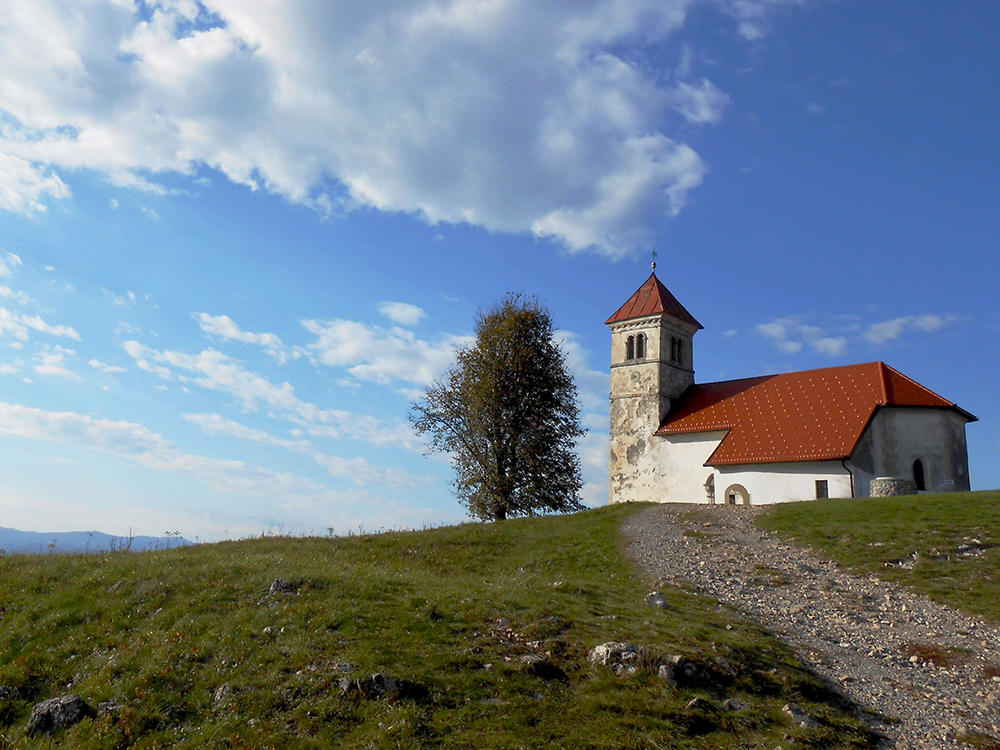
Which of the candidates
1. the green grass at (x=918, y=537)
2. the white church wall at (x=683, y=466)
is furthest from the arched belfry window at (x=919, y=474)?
the white church wall at (x=683, y=466)

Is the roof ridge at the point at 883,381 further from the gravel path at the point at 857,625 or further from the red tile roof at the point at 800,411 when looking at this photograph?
the gravel path at the point at 857,625

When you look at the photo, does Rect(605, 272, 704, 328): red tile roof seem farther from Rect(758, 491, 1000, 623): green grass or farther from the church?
Rect(758, 491, 1000, 623): green grass

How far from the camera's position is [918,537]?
74.1 feet

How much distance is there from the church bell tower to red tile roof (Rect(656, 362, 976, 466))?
182 cm

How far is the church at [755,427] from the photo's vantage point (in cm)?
3647

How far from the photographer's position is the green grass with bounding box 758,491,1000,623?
61.4 feet

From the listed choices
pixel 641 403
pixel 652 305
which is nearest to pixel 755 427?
pixel 641 403

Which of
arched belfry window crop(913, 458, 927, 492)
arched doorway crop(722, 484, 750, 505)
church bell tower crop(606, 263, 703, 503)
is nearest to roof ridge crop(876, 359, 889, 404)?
arched belfry window crop(913, 458, 927, 492)

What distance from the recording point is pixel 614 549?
24.2m

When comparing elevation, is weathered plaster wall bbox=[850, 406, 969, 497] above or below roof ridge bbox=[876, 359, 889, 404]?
below

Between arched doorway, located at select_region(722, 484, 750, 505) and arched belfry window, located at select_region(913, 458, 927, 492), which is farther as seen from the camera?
arched doorway, located at select_region(722, 484, 750, 505)

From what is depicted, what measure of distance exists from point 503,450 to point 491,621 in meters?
27.0

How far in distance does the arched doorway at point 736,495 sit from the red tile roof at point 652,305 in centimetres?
1334

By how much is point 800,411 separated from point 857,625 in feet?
83.7
